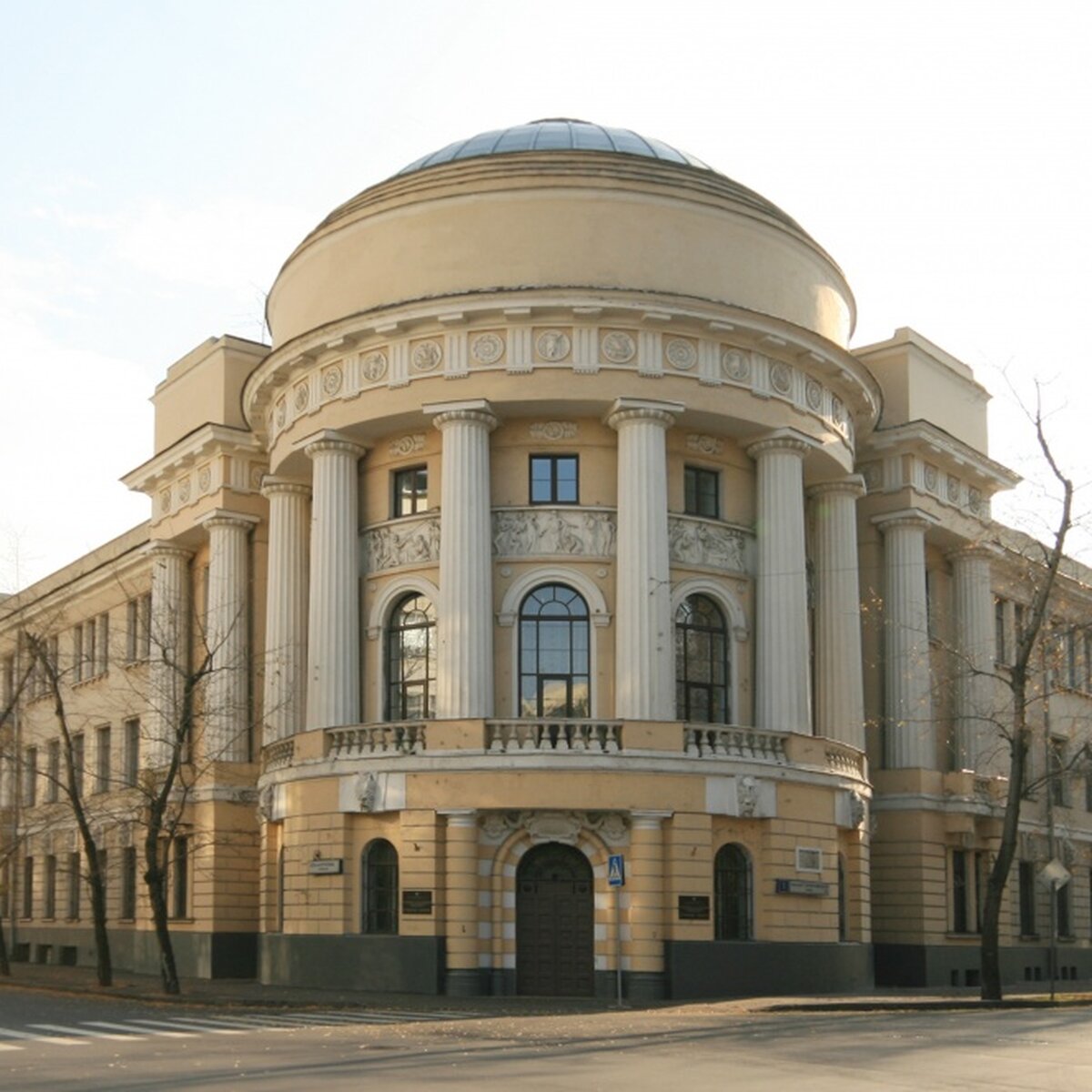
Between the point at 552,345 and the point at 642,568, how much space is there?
194 inches

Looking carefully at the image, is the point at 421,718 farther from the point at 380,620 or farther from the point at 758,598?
the point at 758,598

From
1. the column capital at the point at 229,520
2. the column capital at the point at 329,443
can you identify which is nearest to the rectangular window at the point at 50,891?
the column capital at the point at 229,520

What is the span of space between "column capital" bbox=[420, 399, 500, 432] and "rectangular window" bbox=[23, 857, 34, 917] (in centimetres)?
2986

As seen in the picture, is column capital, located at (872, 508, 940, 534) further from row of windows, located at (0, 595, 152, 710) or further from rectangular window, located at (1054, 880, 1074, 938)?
row of windows, located at (0, 595, 152, 710)

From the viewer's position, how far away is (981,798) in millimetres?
44000

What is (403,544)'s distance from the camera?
3766 cm

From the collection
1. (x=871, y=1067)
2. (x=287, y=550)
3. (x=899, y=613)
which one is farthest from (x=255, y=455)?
(x=871, y=1067)

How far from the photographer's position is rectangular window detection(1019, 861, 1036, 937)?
47.3 m

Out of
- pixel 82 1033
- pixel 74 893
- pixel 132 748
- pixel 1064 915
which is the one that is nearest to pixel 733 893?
pixel 82 1033

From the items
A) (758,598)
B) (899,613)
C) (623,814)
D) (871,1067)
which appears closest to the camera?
(871,1067)

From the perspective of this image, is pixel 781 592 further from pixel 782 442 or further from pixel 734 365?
pixel 734 365

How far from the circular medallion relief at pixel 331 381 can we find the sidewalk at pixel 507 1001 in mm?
12517

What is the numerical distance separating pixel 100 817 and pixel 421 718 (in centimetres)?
1838

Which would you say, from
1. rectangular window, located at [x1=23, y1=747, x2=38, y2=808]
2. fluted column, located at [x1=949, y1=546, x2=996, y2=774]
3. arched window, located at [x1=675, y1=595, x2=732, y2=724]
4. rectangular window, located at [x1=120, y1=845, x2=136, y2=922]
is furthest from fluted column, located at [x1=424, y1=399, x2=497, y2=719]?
rectangular window, located at [x1=23, y1=747, x2=38, y2=808]
